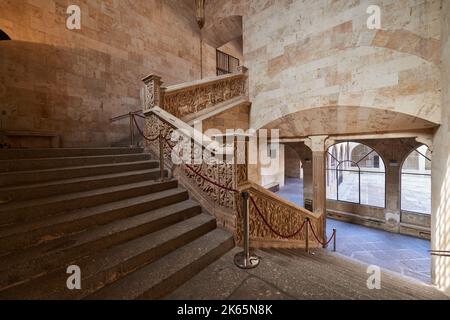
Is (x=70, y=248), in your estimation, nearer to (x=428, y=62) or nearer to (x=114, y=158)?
(x=114, y=158)

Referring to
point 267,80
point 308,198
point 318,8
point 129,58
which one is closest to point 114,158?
point 129,58

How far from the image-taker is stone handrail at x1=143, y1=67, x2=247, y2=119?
468cm

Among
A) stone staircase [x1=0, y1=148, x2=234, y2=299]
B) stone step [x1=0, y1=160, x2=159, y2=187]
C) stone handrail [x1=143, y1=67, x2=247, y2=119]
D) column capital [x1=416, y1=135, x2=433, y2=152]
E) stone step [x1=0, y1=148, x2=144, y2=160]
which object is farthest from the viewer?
stone handrail [x1=143, y1=67, x2=247, y2=119]

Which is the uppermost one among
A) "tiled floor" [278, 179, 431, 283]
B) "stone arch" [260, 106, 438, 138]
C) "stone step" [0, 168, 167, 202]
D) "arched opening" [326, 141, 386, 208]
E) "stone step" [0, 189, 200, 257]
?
"stone arch" [260, 106, 438, 138]

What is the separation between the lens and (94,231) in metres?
2.26

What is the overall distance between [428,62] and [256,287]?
532 cm

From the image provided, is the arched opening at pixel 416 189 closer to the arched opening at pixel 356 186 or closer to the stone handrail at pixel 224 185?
the arched opening at pixel 356 186

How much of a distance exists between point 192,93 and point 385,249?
27.3 feet

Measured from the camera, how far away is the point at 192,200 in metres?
3.45

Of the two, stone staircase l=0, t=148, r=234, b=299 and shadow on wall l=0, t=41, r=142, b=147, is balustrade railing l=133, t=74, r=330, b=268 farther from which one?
shadow on wall l=0, t=41, r=142, b=147

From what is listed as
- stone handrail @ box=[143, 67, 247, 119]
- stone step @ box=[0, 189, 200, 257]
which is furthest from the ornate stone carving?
stone step @ box=[0, 189, 200, 257]

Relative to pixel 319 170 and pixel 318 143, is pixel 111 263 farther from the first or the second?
pixel 318 143

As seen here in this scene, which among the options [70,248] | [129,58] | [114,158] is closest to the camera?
[70,248]

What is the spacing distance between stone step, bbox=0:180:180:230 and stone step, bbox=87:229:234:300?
123 cm
